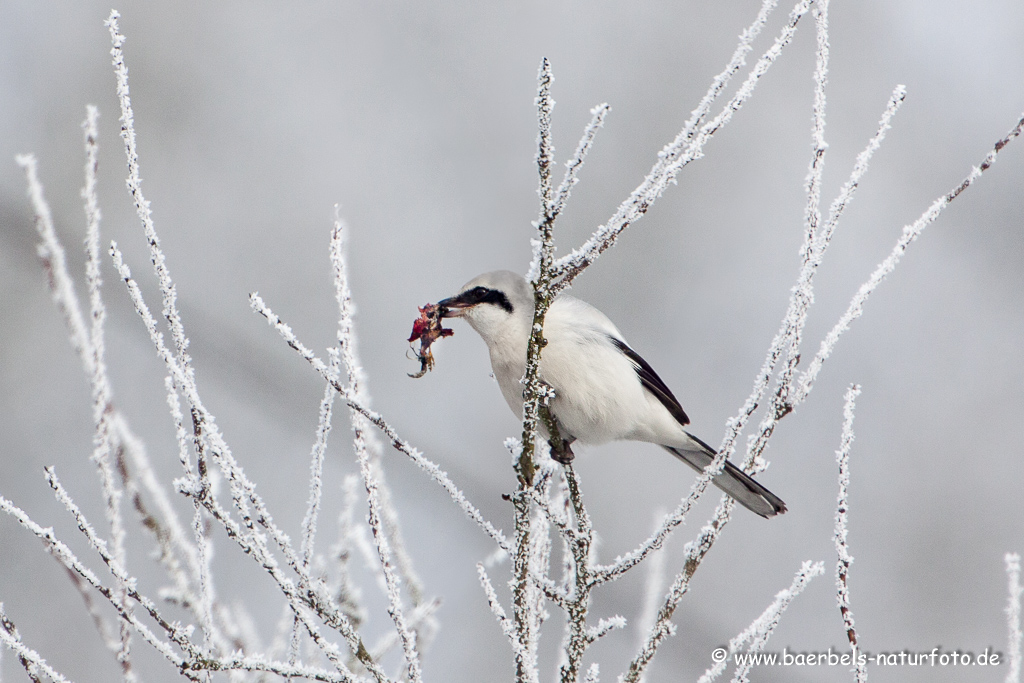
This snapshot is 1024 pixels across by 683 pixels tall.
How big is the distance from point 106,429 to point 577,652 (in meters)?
1.06

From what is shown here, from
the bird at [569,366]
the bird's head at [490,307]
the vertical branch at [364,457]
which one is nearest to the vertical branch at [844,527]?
the vertical branch at [364,457]

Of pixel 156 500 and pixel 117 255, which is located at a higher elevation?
pixel 117 255

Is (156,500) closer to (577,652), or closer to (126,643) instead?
(126,643)

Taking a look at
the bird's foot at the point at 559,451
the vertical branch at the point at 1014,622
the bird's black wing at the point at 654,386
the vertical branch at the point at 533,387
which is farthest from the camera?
the bird's black wing at the point at 654,386

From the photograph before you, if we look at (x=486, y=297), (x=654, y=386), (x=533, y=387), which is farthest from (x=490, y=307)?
(x=533, y=387)

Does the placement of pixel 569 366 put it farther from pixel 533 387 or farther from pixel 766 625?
pixel 766 625

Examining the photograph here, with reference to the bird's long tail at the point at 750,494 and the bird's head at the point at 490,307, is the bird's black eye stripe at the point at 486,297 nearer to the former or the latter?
the bird's head at the point at 490,307

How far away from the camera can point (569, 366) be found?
2.79 metres

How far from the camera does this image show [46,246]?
6.03 feet

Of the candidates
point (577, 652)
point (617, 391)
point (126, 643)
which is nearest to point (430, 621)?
point (577, 652)

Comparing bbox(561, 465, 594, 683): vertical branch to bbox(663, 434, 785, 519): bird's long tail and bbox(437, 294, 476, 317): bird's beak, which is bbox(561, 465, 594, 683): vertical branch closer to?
bbox(437, 294, 476, 317): bird's beak

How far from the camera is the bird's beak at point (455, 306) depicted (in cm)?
275

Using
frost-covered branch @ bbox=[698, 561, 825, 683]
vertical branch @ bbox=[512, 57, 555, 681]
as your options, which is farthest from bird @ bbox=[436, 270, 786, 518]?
frost-covered branch @ bbox=[698, 561, 825, 683]

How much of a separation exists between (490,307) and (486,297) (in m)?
0.04
